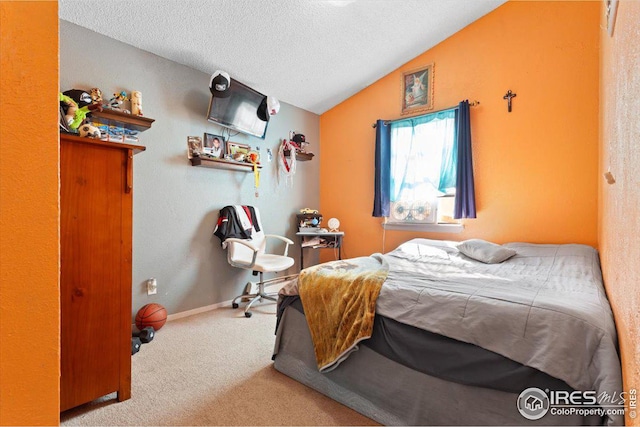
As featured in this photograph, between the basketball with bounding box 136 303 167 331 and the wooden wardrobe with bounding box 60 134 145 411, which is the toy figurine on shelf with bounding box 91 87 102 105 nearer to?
the wooden wardrobe with bounding box 60 134 145 411

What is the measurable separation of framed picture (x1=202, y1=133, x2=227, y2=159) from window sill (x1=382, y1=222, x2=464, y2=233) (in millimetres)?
2115

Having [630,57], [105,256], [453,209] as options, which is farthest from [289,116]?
[630,57]

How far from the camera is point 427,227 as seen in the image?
11.4 feet

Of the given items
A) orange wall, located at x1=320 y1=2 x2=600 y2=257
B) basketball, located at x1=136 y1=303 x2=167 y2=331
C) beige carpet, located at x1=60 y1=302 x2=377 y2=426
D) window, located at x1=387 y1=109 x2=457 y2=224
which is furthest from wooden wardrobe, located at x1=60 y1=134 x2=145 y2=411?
orange wall, located at x1=320 y1=2 x2=600 y2=257

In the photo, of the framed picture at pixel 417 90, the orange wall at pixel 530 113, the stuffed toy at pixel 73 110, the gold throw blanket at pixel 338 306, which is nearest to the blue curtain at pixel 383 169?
the framed picture at pixel 417 90

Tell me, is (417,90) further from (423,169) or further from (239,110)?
(239,110)

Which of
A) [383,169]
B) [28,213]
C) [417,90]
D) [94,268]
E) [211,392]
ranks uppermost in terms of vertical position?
[417,90]

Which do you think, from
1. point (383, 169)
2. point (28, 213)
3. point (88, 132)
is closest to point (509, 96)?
point (383, 169)

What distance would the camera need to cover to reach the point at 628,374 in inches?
32.6

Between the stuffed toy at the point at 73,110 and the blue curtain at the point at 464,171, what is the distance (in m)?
3.22

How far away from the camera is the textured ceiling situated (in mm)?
2373

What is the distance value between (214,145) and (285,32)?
4.28ft

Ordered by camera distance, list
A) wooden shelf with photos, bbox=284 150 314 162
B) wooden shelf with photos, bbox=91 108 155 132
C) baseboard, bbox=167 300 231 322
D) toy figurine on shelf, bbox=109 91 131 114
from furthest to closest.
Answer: wooden shelf with photos, bbox=284 150 314 162, baseboard, bbox=167 300 231 322, toy figurine on shelf, bbox=109 91 131 114, wooden shelf with photos, bbox=91 108 155 132

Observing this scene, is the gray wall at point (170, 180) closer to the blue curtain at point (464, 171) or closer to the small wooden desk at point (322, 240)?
the small wooden desk at point (322, 240)
